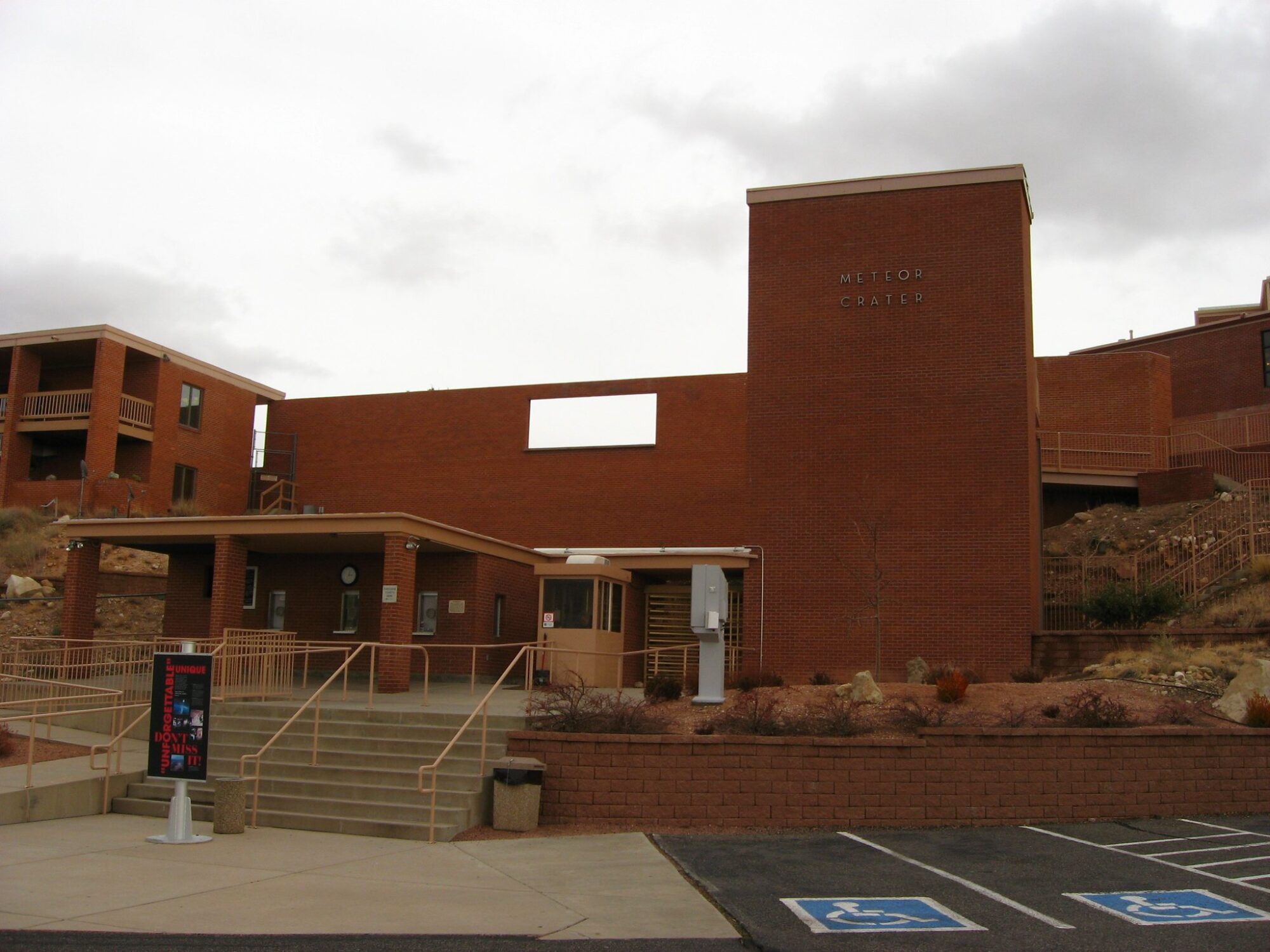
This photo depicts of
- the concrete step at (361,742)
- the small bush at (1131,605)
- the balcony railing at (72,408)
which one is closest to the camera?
the concrete step at (361,742)

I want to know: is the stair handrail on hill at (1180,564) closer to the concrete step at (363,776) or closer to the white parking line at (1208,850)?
the white parking line at (1208,850)

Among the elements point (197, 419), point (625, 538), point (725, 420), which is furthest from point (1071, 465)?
point (197, 419)

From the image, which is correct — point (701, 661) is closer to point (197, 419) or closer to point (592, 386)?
point (592, 386)

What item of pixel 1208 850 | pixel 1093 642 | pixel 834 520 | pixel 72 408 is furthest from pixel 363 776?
pixel 72 408

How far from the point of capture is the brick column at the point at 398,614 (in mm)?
20531

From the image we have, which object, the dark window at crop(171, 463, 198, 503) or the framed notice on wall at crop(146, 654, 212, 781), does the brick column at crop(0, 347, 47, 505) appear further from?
the framed notice on wall at crop(146, 654, 212, 781)

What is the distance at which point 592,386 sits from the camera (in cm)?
3584

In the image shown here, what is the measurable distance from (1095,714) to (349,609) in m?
16.4

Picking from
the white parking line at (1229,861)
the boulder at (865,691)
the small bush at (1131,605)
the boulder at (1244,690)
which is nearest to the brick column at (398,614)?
the boulder at (865,691)

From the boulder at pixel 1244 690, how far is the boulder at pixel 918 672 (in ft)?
17.2

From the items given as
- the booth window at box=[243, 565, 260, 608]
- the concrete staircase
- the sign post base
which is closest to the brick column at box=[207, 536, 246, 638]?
the booth window at box=[243, 565, 260, 608]

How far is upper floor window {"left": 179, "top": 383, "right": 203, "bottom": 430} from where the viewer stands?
41312mm

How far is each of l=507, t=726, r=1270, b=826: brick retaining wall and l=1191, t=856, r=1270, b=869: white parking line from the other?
2668mm

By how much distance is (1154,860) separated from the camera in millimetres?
11117
